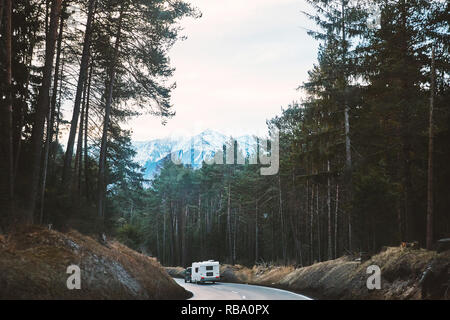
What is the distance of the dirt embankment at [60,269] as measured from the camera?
37.8 ft

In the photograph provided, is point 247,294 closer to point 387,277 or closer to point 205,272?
point 387,277

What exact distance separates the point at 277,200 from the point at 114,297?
38871mm

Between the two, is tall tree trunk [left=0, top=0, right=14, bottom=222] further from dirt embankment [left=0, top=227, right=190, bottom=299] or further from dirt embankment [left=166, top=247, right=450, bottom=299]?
dirt embankment [left=166, top=247, right=450, bottom=299]

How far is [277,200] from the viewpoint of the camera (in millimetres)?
52469

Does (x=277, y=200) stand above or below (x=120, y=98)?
below

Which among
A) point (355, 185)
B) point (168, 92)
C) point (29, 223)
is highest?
point (168, 92)

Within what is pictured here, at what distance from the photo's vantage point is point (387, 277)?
17.4 metres

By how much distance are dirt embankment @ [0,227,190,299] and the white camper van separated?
19927 millimetres

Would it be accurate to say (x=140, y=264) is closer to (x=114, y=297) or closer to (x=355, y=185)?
(x=114, y=297)

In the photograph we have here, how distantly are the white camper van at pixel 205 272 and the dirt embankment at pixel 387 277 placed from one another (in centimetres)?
1169

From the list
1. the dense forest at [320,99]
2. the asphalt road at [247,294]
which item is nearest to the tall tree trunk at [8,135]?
the dense forest at [320,99]

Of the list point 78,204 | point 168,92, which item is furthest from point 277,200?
point 78,204

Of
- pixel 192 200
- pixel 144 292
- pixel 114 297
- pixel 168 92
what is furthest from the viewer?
pixel 192 200

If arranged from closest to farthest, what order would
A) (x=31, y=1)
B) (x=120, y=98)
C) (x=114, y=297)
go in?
(x=114, y=297) → (x=31, y=1) → (x=120, y=98)
